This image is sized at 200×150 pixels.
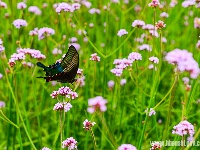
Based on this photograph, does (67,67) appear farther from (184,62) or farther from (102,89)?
(184,62)

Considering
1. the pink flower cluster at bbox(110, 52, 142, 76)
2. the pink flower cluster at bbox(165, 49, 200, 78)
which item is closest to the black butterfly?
the pink flower cluster at bbox(110, 52, 142, 76)

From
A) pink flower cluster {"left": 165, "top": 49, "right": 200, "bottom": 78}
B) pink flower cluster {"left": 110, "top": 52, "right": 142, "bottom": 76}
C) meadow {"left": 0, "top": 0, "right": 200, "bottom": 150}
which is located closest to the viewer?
pink flower cluster {"left": 165, "top": 49, "right": 200, "bottom": 78}

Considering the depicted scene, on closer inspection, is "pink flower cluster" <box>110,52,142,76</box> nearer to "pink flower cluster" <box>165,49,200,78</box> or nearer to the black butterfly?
the black butterfly

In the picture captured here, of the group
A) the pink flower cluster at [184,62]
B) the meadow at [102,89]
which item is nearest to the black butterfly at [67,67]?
the meadow at [102,89]

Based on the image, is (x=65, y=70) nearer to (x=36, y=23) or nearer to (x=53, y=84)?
(x=53, y=84)

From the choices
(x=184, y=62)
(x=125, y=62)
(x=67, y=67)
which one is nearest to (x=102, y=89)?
(x=125, y=62)

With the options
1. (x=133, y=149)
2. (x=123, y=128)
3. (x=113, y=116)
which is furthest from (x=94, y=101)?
(x=123, y=128)

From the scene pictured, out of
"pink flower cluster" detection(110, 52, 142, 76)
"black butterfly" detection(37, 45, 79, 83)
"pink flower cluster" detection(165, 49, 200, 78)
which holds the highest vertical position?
"pink flower cluster" detection(110, 52, 142, 76)
